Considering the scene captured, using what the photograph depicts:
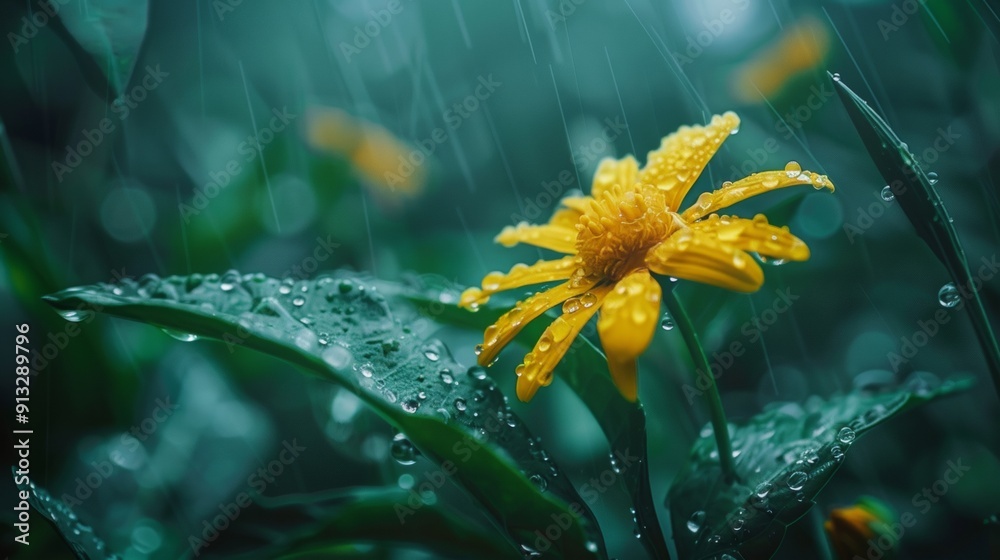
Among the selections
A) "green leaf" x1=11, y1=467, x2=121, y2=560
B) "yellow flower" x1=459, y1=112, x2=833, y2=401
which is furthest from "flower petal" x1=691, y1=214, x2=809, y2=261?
"green leaf" x1=11, y1=467, x2=121, y2=560

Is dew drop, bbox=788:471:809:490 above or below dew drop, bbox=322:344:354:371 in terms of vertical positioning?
below

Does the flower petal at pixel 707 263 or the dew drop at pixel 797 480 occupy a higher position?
the flower petal at pixel 707 263

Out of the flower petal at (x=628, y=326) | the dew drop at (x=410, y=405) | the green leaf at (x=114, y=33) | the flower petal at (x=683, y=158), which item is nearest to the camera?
the flower petal at (x=628, y=326)

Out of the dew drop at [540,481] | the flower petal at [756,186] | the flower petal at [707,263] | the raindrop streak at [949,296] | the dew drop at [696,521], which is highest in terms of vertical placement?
the flower petal at [756,186]

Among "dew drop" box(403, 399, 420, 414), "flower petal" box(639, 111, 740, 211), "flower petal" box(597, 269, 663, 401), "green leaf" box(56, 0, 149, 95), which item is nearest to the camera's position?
"flower petal" box(597, 269, 663, 401)

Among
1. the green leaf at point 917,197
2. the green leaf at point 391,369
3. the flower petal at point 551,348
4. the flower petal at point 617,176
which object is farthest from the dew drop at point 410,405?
the green leaf at point 917,197

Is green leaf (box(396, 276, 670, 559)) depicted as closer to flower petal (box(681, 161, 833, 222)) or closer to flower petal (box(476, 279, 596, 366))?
flower petal (box(476, 279, 596, 366))

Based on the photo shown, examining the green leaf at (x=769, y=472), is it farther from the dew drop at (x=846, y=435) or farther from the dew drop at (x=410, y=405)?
the dew drop at (x=410, y=405)
